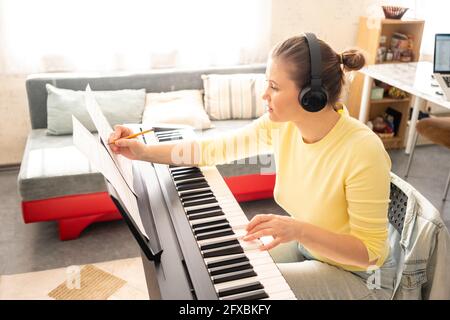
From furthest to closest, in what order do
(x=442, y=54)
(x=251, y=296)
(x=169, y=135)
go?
(x=442, y=54), (x=169, y=135), (x=251, y=296)

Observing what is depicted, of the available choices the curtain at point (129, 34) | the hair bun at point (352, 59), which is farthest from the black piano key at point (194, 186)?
the curtain at point (129, 34)

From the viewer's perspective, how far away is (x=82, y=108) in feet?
8.78

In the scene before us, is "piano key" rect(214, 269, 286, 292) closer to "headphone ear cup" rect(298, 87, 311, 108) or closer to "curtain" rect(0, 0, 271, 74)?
"headphone ear cup" rect(298, 87, 311, 108)

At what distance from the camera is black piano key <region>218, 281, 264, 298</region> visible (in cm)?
90

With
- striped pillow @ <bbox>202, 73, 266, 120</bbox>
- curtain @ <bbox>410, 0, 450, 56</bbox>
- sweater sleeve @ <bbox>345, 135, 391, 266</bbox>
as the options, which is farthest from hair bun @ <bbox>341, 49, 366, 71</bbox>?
curtain @ <bbox>410, 0, 450, 56</bbox>

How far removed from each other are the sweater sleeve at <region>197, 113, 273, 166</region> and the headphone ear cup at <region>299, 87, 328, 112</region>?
29 centimetres

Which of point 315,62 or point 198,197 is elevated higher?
point 315,62

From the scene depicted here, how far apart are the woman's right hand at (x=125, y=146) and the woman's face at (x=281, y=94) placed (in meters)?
0.44

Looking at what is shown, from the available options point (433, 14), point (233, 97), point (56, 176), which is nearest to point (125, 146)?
point (56, 176)

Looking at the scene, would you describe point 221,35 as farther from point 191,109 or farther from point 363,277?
point 363,277

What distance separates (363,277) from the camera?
1203mm

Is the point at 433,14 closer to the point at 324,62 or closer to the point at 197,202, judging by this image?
the point at 324,62

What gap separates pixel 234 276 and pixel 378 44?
9.61ft

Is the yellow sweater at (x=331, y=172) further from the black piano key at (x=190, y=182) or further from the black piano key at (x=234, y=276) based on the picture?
the black piano key at (x=234, y=276)
